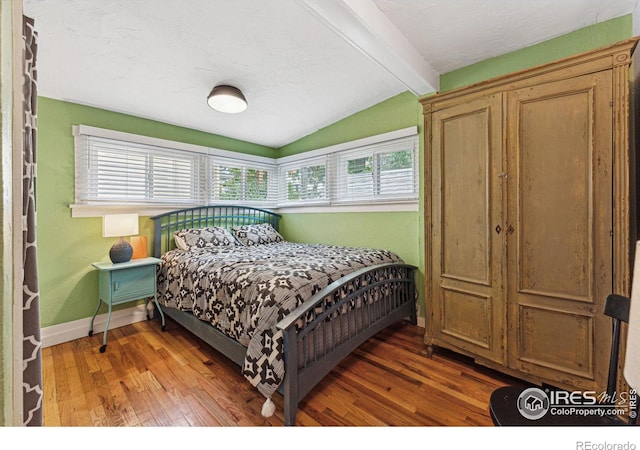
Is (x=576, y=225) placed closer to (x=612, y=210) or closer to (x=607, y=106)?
(x=612, y=210)

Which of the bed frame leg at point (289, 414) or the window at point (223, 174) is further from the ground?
the window at point (223, 174)

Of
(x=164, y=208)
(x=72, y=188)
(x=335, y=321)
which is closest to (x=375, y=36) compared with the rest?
(x=335, y=321)

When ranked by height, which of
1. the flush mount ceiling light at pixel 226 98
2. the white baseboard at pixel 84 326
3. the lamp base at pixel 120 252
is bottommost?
the white baseboard at pixel 84 326

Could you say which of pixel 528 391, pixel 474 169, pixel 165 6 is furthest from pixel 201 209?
pixel 528 391

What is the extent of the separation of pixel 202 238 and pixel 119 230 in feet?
2.68

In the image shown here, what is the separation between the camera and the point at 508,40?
6.76 feet

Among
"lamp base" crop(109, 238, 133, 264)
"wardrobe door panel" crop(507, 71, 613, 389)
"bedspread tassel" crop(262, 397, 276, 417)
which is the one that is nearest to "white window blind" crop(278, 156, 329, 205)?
"lamp base" crop(109, 238, 133, 264)

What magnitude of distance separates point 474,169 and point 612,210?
2.40 ft

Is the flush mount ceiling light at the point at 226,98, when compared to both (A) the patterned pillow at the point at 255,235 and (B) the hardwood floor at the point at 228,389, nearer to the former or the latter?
(A) the patterned pillow at the point at 255,235

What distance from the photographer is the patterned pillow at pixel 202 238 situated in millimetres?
3053

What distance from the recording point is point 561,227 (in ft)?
5.16

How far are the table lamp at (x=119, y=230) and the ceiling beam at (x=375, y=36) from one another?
2402mm

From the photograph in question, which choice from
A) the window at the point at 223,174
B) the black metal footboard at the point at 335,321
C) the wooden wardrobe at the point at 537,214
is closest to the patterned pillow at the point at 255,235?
the window at the point at 223,174

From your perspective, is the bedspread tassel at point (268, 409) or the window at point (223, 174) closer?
the bedspread tassel at point (268, 409)
